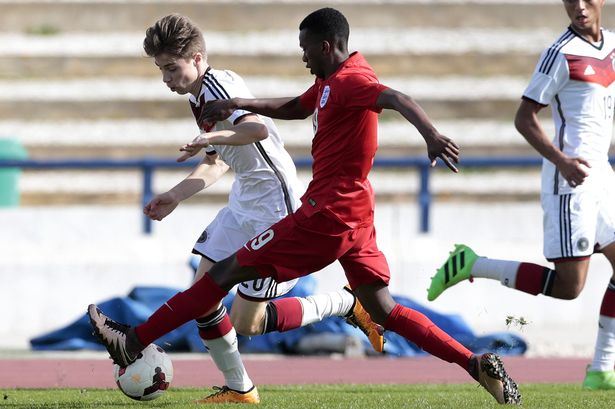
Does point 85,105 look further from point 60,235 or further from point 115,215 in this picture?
point 60,235

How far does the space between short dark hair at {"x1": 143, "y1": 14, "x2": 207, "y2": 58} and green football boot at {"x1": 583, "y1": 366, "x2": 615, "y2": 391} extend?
10.7 feet

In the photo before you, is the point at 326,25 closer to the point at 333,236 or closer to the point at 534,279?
the point at 333,236

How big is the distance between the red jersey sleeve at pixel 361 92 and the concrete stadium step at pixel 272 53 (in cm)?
1611

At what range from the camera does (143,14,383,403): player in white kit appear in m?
7.38

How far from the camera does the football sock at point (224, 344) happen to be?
24.5 feet

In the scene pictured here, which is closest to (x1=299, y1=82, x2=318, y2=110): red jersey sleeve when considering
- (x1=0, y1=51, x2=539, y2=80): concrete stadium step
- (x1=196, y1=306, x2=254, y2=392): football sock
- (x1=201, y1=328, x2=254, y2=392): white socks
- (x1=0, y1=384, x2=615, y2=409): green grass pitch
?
(x1=196, y1=306, x2=254, y2=392): football sock

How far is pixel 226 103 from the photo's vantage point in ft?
23.5

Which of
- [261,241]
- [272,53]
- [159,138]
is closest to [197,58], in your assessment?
[261,241]

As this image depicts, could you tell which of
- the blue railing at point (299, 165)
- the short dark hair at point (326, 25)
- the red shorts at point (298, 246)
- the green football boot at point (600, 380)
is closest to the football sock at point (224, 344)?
the red shorts at point (298, 246)

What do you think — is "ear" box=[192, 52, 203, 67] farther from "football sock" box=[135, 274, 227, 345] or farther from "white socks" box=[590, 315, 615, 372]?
"white socks" box=[590, 315, 615, 372]

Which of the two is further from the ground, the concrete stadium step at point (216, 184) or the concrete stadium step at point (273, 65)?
the concrete stadium step at point (273, 65)

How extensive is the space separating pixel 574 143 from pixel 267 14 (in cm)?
1591

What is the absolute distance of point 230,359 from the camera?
755 centimetres

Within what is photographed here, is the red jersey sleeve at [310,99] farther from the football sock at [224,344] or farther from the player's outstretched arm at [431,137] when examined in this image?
the football sock at [224,344]
